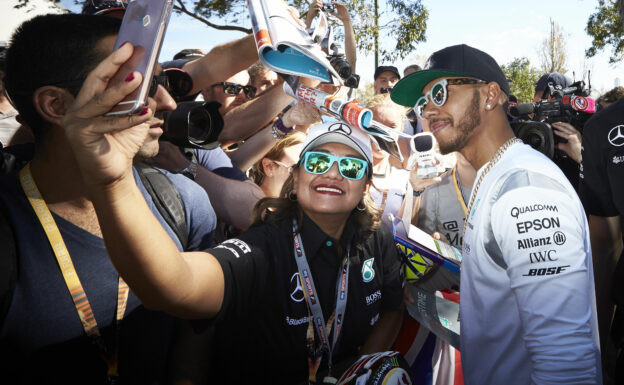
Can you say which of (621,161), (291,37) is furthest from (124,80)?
(621,161)

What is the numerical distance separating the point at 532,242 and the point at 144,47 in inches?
65.8

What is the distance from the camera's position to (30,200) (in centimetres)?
151

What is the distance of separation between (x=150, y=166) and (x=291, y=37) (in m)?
1.05

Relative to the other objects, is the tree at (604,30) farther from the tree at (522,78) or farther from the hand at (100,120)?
the hand at (100,120)

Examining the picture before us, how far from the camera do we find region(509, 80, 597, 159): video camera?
10.0 ft

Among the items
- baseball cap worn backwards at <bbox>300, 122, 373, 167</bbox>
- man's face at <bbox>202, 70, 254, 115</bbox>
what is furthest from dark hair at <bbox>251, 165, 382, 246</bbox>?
man's face at <bbox>202, 70, 254, 115</bbox>

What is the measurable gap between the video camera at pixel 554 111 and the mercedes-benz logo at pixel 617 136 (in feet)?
1.30

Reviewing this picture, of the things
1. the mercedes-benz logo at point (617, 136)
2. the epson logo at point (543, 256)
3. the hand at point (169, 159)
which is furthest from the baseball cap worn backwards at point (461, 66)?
the hand at point (169, 159)

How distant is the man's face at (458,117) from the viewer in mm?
2566

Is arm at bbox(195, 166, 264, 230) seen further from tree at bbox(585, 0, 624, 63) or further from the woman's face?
tree at bbox(585, 0, 624, 63)

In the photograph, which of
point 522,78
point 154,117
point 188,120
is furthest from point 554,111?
point 522,78

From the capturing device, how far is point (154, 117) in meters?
1.77

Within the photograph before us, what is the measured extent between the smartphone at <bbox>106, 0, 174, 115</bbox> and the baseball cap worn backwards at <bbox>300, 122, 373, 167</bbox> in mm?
1509

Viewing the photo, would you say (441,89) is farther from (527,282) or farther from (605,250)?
(605,250)
